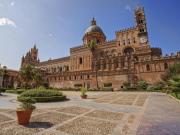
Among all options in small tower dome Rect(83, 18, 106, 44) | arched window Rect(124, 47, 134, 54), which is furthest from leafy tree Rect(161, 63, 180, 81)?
small tower dome Rect(83, 18, 106, 44)

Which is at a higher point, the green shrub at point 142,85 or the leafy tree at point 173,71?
the leafy tree at point 173,71

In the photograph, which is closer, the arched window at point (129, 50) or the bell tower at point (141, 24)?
the bell tower at point (141, 24)

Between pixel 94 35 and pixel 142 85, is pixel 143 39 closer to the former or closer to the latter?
pixel 142 85

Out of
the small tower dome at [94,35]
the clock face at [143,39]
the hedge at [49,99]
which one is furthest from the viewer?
the small tower dome at [94,35]

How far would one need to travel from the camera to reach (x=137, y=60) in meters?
50.7

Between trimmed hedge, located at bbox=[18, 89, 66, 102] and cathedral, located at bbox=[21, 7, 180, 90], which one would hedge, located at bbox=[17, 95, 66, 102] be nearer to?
trimmed hedge, located at bbox=[18, 89, 66, 102]

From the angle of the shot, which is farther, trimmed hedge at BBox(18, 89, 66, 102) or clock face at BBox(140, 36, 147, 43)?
clock face at BBox(140, 36, 147, 43)

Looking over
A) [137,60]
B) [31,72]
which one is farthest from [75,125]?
[137,60]

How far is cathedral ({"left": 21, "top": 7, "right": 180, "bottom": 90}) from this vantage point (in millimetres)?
47062

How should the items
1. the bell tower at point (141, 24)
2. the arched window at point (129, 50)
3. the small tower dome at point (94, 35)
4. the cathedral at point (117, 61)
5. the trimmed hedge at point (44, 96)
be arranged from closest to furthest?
the trimmed hedge at point (44, 96)
the cathedral at point (117, 61)
the bell tower at point (141, 24)
the arched window at point (129, 50)
the small tower dome at point (94, 35)

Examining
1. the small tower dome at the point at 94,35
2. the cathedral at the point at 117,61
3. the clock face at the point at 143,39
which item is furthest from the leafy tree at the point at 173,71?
the small tower dome at the point at 94,35

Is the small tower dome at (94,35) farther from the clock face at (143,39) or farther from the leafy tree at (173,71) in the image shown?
the leafy tree at (173,71)

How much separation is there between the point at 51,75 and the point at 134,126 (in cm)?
6599

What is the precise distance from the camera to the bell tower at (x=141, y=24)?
54.5 meters
